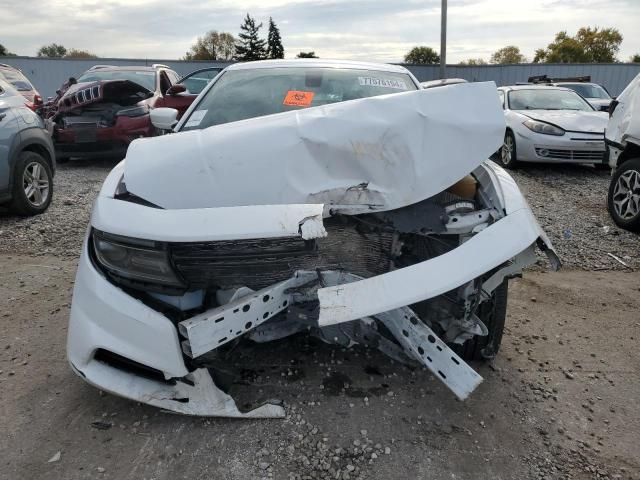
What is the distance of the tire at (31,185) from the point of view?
539 cm

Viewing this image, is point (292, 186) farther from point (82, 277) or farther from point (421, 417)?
point (421, 417)

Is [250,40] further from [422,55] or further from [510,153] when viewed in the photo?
[510,153]

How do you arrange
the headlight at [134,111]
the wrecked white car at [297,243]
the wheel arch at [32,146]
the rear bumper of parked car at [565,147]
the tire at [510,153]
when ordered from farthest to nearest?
the tire at [510,153], the headlight at [134,111], the rear bumper of parked car at [565,147], the wheel arch at [32,146], the wrecked white car at [297,243]

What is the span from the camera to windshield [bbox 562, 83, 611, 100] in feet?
41.6

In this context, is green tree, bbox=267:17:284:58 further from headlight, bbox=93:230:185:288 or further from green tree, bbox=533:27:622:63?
headlight, bbox=93:230:185:288

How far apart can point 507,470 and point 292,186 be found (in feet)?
4.77

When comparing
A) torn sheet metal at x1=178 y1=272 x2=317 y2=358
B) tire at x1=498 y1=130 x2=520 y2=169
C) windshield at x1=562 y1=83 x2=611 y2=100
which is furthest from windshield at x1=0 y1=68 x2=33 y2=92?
windshield at x1=562 y1=83 x2=611 y2=100

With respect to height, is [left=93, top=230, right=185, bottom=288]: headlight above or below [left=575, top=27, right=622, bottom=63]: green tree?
below

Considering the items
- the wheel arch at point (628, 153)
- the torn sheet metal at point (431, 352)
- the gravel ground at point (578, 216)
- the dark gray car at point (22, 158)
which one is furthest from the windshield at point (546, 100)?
the torn sheet metal at point (431, 352)

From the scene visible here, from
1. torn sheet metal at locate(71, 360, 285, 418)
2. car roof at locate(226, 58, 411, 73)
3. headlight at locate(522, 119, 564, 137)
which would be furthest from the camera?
headlight at locate(522, 119, 564, 137)

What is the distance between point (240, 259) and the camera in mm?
2031

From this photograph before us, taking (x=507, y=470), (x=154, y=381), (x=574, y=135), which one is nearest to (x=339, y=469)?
(x=507, y=470)

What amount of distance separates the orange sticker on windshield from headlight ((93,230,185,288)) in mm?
1641

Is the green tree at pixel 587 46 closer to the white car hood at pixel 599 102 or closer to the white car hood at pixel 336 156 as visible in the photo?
the white car hood at pixel 599 102
